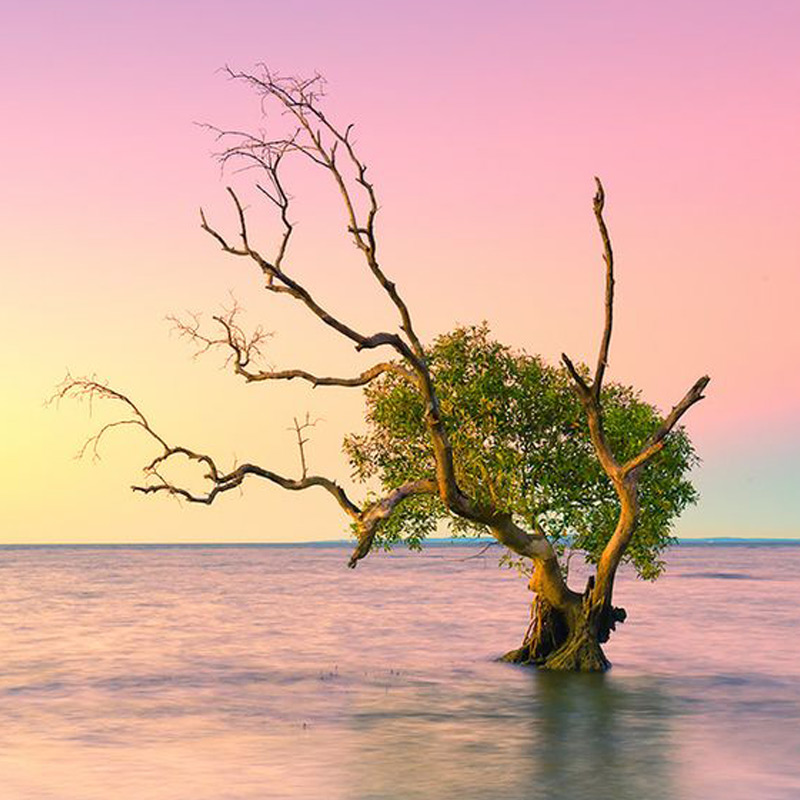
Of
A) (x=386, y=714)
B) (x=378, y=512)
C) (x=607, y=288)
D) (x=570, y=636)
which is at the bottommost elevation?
(x=386, y=714)

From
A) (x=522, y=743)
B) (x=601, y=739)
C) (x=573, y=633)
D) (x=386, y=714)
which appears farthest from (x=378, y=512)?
(x=573, y=633)

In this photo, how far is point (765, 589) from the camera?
124375 millimetres

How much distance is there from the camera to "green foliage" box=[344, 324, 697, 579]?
125ft

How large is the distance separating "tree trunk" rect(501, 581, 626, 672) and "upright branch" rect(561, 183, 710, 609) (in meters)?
2.09

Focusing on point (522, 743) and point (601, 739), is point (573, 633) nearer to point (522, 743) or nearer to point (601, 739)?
point (601, 739)

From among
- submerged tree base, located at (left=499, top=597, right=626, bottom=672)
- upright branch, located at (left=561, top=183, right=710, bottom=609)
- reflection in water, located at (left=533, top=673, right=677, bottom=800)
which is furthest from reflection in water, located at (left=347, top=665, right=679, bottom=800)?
upright branch, located at (left=561, top=183, right=710, bottom=609)

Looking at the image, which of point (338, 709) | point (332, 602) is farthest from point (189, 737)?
point (332, 602)

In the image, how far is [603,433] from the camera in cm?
3591

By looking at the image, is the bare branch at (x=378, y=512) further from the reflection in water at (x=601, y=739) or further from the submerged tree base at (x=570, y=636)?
the submerged tree base at (x=570, y=636)

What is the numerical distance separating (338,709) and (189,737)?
582 centimetres

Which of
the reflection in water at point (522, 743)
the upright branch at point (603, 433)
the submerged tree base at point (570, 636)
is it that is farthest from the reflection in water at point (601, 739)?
the upright branch at point (603, 433)

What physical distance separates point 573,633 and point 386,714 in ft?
27.6

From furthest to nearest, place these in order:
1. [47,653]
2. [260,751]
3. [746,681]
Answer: [47,653], [746,681], [260,751]

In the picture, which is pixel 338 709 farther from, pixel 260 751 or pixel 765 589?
pixel 765 589
